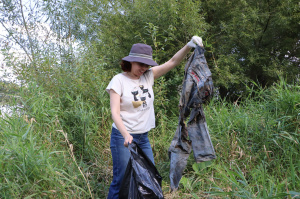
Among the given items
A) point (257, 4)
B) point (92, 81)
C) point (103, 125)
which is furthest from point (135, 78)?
point (257, 4)

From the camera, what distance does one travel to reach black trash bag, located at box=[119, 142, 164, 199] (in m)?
2.26

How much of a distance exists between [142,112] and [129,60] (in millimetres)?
514

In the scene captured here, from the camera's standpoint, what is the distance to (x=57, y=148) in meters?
3.60

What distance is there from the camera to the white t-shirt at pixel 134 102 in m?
2.49

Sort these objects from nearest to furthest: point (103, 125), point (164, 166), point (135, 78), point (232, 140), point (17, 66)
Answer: point (135, 78), point (232, 140), point (164, 166), point (103, 125), point (17, 66)

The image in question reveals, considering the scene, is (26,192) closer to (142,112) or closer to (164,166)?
(142,112)

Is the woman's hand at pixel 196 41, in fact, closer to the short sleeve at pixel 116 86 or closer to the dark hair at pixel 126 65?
the dark hair at pixel 126 65

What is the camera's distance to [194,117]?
2.72 meters

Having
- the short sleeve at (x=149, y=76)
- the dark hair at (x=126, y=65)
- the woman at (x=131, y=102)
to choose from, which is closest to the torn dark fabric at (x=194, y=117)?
the woman at (x=131, y=102)

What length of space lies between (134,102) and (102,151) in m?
1.80

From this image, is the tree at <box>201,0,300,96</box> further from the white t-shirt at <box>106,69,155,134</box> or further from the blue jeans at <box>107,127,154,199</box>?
the blue jeans at <box>107,127,154,199</box>

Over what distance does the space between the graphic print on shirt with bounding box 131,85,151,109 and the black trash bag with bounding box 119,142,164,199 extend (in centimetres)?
40

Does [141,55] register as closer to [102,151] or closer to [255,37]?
[102,151]

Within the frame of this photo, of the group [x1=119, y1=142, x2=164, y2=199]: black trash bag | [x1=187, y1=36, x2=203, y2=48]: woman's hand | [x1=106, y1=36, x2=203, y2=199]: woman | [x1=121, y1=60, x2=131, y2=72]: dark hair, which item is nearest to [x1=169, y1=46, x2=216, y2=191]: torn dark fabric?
[x1=187, y1=36, x2=203, y2=48]: woman's hand
